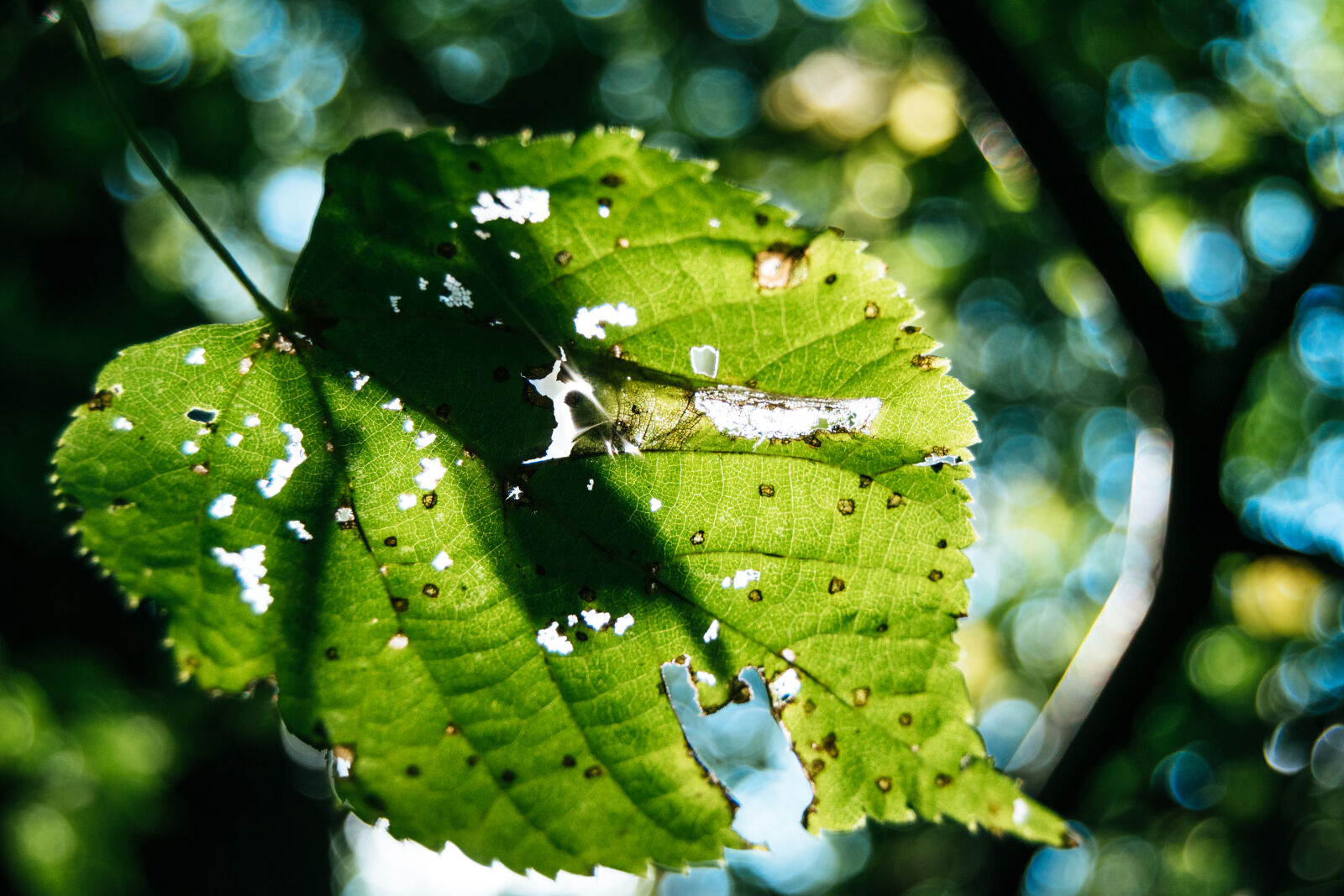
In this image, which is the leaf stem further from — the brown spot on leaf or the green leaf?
the brown spot on leaf

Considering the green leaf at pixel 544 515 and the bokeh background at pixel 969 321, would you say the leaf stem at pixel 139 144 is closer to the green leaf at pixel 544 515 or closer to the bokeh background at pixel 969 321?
the green leaf at pixel 544 515

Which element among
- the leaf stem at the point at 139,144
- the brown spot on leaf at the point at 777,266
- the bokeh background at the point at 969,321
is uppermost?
the leaf stem at the point at 139,144

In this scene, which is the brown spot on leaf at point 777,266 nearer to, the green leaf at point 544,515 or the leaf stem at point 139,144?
the green leaf at point 544,515

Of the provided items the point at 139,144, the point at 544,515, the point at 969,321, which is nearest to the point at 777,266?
the point at 544,515

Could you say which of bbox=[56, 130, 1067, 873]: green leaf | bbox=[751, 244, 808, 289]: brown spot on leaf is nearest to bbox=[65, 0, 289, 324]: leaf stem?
bbox=[56, 130, 1067, 873]: green leaf

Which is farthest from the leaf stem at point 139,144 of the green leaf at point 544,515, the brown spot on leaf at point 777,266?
the brown spot on leaf at point 777,266

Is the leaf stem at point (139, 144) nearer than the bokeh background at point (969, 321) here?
Yes

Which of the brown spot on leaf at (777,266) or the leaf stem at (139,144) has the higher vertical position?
the leaf stem at (139,144)
